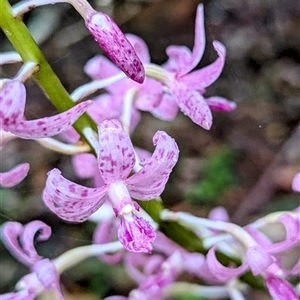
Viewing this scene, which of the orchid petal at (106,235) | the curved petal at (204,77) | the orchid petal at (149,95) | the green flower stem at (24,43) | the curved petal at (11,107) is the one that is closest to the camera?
the curved petal at (11,107)

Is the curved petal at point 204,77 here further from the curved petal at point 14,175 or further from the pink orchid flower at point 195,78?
the curved petal at point 14,175

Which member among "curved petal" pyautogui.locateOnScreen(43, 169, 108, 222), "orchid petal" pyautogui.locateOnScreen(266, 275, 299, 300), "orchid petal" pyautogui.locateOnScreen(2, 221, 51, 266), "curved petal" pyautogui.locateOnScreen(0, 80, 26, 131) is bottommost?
"orchid petal" pyautogui.locateOnScreen(266, 275, 299, 300)

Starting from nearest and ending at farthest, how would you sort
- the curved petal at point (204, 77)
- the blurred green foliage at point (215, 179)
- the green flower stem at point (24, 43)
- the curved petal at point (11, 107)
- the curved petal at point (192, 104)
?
the curved petal at point (11, 107) < the green flower stem at point (24, 43) < the curved petal at point (192, 104) < the curved petal at point (204, 77) < the blurred green foliage at point (215, 179)

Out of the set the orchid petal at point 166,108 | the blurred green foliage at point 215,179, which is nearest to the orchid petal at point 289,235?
the orchid petal at point 166,108

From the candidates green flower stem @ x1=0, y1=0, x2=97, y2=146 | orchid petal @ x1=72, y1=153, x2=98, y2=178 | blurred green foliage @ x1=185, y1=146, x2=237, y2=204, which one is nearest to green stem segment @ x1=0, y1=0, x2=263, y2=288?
green flower stem @ x1=0, y1=0, x2=97, y2=146

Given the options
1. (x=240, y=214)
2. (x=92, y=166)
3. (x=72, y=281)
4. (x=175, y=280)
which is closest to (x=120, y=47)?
(x=92, y=166)

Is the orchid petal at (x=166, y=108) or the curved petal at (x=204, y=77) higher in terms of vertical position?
the curved petal at (x=204, y=77)

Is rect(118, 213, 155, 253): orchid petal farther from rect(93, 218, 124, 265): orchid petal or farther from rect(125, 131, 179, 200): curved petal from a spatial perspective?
rect(93, 218, 124, 265): orchid petal
